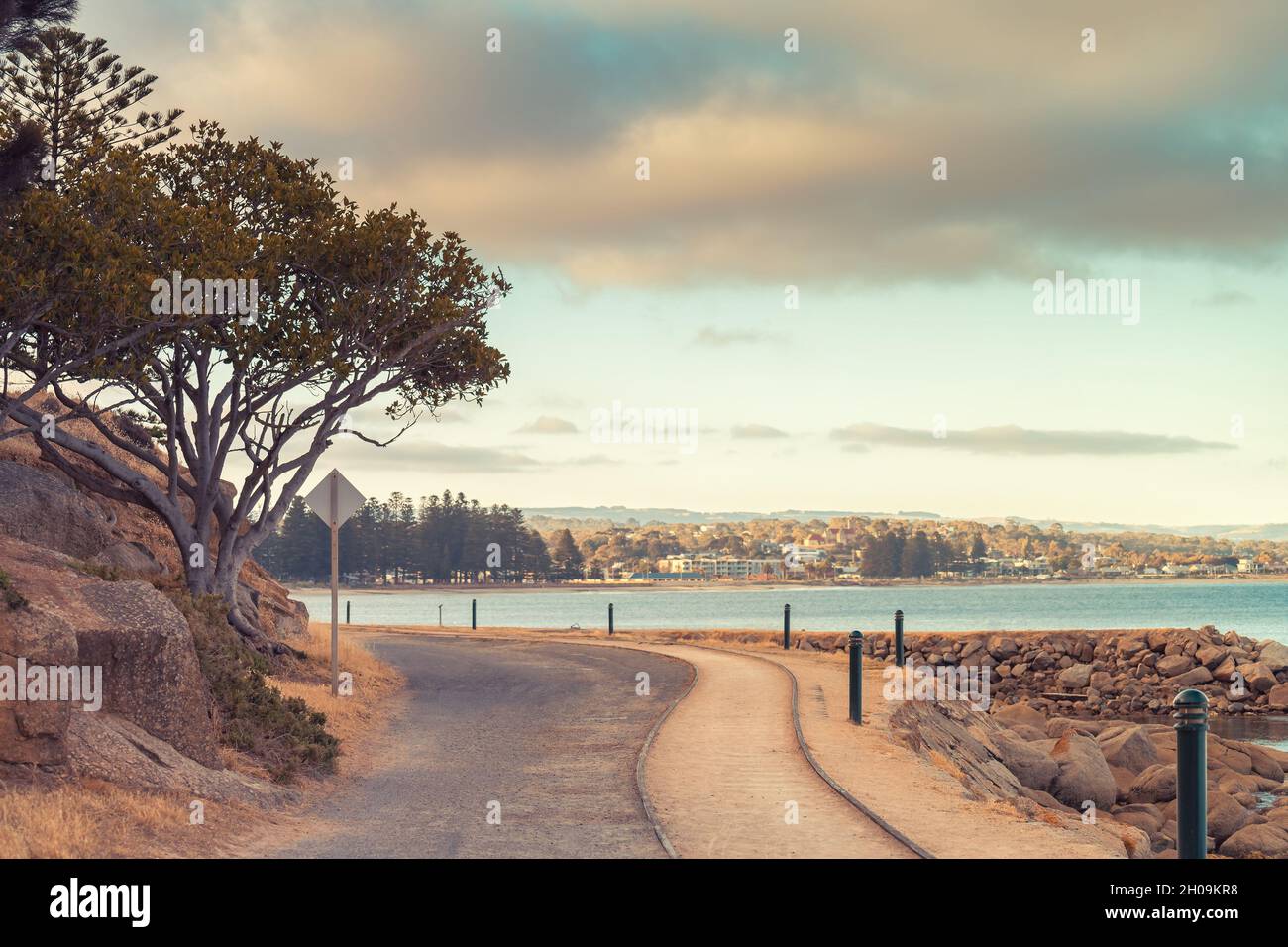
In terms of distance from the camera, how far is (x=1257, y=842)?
63.9 feet

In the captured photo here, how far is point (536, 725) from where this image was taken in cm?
1906

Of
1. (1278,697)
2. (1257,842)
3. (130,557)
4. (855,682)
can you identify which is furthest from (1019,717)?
(130,557)

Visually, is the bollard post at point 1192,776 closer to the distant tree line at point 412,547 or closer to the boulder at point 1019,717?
the boulder at point 1019,717

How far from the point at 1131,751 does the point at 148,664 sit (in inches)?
851

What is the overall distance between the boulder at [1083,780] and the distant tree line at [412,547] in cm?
12590

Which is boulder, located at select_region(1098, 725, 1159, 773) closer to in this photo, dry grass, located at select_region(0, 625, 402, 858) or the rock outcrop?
the rock outcrop

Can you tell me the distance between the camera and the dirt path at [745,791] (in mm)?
10516

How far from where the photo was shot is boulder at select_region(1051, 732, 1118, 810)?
2248 cm

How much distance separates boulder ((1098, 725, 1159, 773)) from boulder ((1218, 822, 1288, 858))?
5.92m

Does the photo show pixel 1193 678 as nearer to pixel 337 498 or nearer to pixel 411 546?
pixel 337 498

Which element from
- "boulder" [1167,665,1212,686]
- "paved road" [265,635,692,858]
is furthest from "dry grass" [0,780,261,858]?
"boulder" [1167,665,1212,686]
